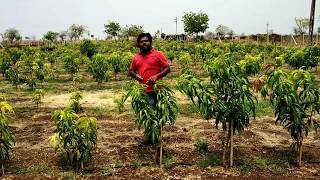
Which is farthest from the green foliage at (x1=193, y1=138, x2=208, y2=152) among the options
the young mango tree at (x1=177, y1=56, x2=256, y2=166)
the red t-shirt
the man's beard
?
the man's beard

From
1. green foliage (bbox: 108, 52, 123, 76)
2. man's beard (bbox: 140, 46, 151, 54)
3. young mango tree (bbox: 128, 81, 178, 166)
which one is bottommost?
young mango tree (bbox: 128, 81, 178, 166)

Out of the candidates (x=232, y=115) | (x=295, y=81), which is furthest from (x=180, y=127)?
(x=295, y=81)

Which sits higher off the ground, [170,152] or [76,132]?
[76,132]

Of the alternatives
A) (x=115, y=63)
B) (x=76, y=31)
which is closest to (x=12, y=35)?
(x=76, y=31)

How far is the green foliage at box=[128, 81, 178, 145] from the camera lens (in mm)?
6684

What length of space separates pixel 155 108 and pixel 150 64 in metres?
0.98

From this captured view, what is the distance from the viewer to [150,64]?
7480mm

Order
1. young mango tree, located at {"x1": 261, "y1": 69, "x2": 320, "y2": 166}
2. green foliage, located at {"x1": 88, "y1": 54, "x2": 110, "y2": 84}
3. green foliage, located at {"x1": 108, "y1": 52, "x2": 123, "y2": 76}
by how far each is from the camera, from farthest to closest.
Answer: green foliage, located at {"x1": 108, "y1": 52, "x2": 123, "y2": 76} < green foliage, located at {"x1": 88, "y1": 54, "x2": 110, "y2": 84} < young mango tree, located at {"x1": 261, "y1": 69, "x2": 320, "y2": 166}

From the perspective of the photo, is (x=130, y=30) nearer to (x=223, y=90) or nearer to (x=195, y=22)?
(x=195, y=22)

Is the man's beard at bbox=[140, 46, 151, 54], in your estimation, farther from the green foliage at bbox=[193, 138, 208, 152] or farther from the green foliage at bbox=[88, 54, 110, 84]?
the green foliage at bbox=[88, 54, 110, 84]

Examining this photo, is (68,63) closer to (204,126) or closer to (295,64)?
(295,64)

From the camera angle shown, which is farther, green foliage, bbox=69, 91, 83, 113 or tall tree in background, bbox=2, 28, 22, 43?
tall tree in background, bbox=2, 28, 22, 43

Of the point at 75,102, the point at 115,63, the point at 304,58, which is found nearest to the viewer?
the point at 75,102

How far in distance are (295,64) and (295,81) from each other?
1236 cm
